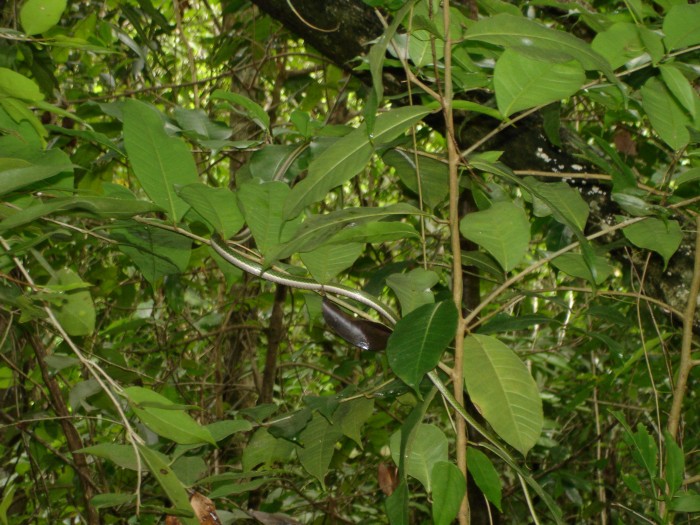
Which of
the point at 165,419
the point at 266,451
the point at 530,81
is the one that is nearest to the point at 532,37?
the point at 530,81

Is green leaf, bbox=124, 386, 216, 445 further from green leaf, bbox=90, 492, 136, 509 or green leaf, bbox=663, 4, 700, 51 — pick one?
green leaf, bbox=663, 4, 700, 51

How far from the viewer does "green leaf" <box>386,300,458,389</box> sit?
20.1 inches

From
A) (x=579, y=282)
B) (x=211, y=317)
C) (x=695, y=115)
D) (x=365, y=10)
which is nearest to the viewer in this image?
(x=695, y=115)

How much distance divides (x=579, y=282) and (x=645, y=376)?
21.9 inches

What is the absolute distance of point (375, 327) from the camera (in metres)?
0.63

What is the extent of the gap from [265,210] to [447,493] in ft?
0.86

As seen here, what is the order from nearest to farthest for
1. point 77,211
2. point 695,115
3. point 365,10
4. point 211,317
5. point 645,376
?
point 77,211, point 695,115, point 365,10, point 645,376, point 211,317

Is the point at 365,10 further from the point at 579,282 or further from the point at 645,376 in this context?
the point at 579,282

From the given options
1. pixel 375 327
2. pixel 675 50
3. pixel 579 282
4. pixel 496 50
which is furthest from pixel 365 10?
pixel 579 282

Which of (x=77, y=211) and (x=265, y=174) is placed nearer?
(x=77, y=211)

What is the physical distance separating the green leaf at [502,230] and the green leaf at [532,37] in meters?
0.14

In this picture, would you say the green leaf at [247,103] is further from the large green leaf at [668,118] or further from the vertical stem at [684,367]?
the vertical stem at [684,367]

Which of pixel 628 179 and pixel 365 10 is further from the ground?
pixel 365 10

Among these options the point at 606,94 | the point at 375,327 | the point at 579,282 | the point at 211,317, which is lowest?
the point at 579,282
